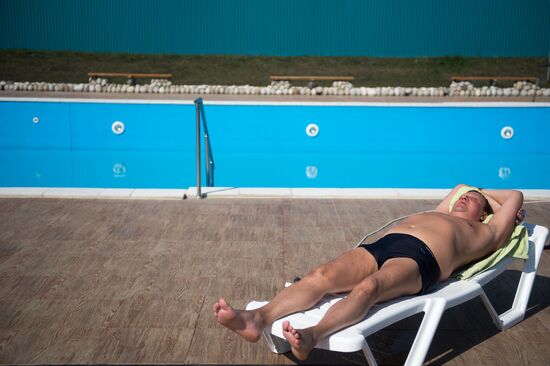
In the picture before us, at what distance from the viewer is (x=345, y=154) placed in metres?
9.08

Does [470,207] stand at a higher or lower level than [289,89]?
lower

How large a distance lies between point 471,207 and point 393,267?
2.81 ft

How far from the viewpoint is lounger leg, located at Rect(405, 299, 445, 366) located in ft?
8.35

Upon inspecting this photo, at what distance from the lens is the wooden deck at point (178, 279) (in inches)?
111

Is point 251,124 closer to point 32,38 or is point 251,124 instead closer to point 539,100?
point 539,100

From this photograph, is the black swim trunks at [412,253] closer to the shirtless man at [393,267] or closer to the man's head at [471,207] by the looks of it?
the shirtless man at [393,267]

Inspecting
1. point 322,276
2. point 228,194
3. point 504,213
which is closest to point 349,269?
point 322,276

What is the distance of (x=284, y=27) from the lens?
20.5 metres

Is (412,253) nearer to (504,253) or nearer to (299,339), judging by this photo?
(504,253)

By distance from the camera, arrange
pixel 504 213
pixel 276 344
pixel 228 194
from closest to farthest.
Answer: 1. pixel 276 344
2. pixel 504 213
3. pixel 228 194

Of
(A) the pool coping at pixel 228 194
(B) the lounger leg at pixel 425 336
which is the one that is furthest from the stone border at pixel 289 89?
(B) the lounger leg at pixel 425 336

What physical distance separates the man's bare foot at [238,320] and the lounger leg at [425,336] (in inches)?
26.0

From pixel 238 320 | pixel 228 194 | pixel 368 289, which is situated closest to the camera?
pixel 238 320

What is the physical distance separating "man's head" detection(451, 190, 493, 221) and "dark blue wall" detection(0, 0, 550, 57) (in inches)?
692
